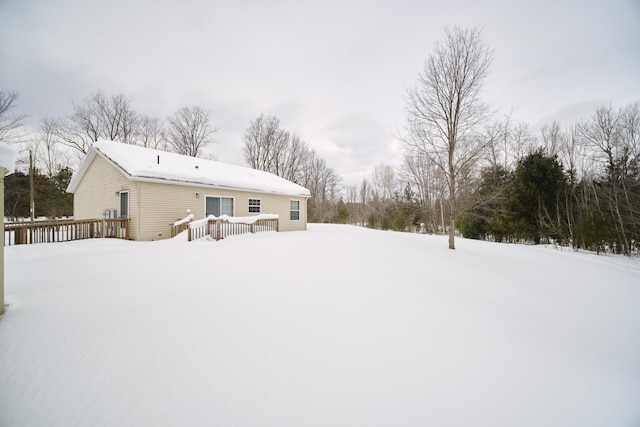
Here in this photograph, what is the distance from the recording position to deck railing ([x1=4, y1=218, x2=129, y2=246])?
276 inches

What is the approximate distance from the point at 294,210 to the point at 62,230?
35.9 ft

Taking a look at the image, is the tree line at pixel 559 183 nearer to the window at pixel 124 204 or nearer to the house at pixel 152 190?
the house at pixel 152 190

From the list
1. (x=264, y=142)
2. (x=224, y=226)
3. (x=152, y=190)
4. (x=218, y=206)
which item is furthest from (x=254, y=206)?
(x=264, y=142)

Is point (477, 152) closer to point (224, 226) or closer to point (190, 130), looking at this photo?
point (224, 226)

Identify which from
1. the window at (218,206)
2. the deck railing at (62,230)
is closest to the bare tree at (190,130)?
the window at (218,206)

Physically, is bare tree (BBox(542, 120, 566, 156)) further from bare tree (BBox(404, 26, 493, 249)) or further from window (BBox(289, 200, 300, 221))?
window (BBox(289, 200, 300, 221))

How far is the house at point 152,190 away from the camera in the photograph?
9062 millimetres

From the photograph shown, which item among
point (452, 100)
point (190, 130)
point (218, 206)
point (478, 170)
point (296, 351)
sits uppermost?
point (190, 130)

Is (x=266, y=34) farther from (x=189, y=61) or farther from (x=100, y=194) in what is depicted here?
(x=100, y=194)

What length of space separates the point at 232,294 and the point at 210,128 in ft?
93.1

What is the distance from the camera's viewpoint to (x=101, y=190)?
1078 centimetres

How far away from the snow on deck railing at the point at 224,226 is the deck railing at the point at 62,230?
3188 mm

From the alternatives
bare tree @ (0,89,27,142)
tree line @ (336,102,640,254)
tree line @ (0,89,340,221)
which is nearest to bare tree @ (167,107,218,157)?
tree line @ (0,89,340,221)

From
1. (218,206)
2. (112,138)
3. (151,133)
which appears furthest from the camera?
(151,133)
